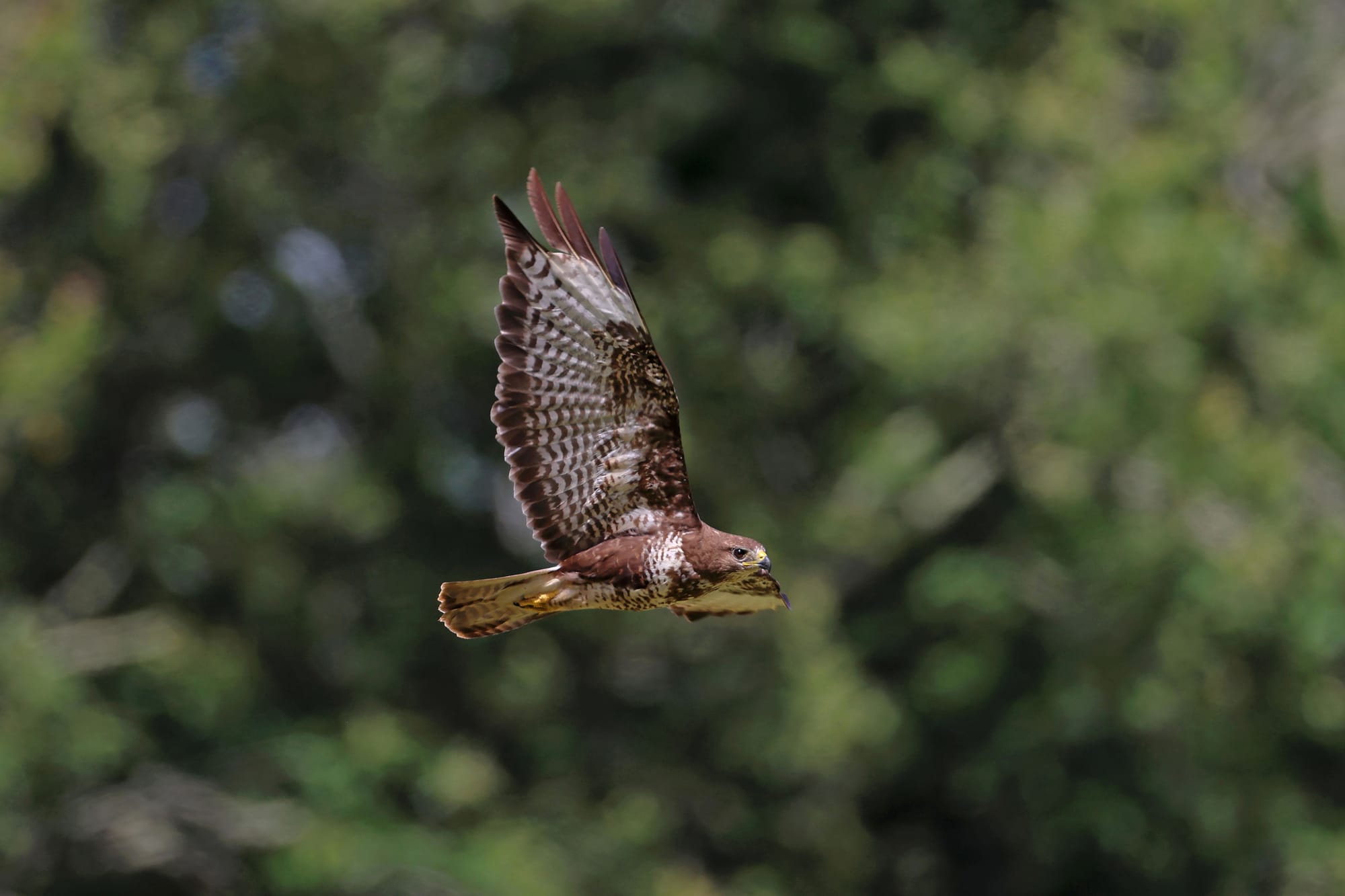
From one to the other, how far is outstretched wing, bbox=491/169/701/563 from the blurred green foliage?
9586 mm

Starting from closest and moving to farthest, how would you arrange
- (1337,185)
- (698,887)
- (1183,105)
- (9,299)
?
(9,299) → (698,887) → (1183,105) → (1337,185)

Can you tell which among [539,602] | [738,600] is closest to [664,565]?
[539,602]

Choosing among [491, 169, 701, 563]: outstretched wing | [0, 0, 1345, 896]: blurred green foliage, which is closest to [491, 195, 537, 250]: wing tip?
[491, 169, 701, 563]: outstretched wing

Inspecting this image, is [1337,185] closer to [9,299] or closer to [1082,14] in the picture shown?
[1082,14]

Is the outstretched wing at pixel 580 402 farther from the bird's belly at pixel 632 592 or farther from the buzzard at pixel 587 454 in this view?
the bird's belly at pixel 632 592

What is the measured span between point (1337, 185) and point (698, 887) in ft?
27.2

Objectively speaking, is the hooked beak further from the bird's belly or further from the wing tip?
the wing tip

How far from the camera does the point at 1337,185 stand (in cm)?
1830

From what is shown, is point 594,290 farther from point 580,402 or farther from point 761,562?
point 761,562

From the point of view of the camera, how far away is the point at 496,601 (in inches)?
233

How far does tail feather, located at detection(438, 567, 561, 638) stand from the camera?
5848 mm

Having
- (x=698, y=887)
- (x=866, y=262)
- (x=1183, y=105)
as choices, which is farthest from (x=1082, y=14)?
(x=698, y=887)

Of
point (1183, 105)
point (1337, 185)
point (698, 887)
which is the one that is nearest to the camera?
point (698, 887)

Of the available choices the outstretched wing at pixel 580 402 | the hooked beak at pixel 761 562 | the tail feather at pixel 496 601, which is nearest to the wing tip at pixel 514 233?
the outstretched wing at pixel 580 402
